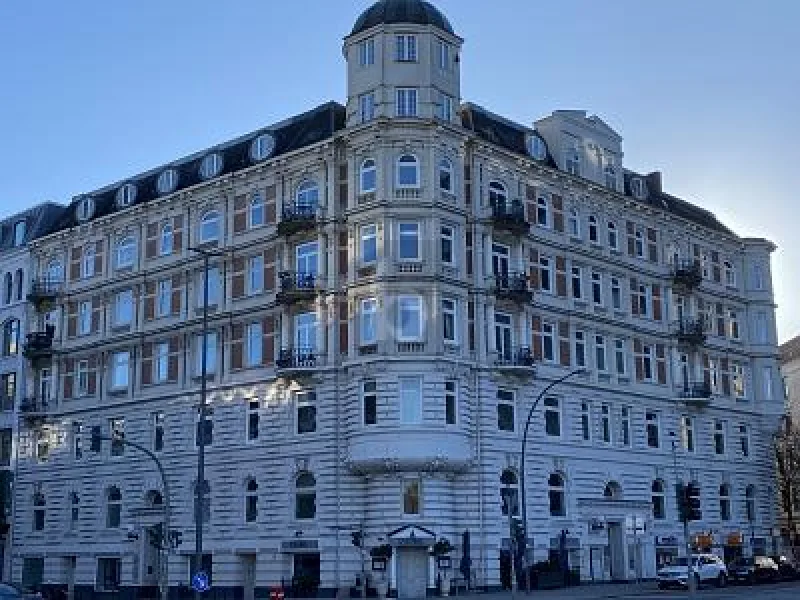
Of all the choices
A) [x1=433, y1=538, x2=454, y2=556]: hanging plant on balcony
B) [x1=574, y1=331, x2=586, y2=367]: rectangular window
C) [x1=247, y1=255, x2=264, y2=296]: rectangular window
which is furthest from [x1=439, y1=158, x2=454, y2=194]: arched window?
[x1=433, y1=538, x2=454, y2=556]: hanging plant on balcony

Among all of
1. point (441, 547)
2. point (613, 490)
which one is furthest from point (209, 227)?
point (613, 490)

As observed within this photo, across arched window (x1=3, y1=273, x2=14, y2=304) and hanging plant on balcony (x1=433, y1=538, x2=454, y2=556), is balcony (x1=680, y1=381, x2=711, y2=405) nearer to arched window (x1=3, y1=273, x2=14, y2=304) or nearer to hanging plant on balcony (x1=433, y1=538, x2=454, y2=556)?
hanging plant on balcony (x1=433, y1=538, x2=454, y2=556)

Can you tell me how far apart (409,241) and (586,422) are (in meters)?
14.6

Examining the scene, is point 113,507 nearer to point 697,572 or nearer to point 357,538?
point 357,538

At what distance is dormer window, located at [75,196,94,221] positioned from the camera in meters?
67.4

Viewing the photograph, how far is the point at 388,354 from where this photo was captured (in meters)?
48.9

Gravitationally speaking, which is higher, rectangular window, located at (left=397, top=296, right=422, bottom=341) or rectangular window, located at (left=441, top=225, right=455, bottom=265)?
rectangular window, located at (left=441, top=225, right=455, bottom=265)

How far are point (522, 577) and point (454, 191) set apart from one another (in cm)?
1795

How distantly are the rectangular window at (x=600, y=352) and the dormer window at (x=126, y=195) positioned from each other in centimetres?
2772

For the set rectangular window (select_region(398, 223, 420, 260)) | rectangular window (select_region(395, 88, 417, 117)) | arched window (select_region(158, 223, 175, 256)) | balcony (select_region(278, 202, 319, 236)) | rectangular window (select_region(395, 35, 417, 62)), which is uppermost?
rectangular window (select_region(395, 35, 417, 62))

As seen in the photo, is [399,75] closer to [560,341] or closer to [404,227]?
[404,227]

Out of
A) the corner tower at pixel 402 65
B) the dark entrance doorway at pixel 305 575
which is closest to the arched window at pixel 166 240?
the corner tower at pixel 402 65

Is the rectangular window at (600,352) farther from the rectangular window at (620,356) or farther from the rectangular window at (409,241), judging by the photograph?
the rectangular window at (409,241)

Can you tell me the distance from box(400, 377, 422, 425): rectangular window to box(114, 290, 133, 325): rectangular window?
20.7 meters
